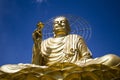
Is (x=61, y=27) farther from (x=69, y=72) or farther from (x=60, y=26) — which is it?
(x=69, y=72)

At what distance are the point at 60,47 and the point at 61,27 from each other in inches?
25.7

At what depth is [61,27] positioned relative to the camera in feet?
31.3

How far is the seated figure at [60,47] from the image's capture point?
8.41m

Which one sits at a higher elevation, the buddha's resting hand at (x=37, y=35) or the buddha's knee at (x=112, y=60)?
the buddha's resting hand at (x=37, y=35)

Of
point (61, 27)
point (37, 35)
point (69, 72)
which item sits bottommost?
point (69, 72)

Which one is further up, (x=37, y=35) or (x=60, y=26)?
(x=60, y=26)

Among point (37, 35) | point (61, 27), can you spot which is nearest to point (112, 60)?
point (37, 35)

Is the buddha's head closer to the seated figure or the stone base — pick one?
the seated figure

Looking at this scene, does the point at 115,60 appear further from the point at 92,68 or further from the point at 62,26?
the point at 62,26

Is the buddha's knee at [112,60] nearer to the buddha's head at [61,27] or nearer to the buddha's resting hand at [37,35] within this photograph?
the buddha's resting hand at [37,35]

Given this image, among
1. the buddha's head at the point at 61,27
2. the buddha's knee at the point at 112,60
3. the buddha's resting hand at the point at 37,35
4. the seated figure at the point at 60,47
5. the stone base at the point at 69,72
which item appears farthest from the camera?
the buddha's head at the point at 61,27

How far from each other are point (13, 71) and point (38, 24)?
1.12 meters

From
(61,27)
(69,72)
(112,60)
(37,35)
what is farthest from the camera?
(61,27)

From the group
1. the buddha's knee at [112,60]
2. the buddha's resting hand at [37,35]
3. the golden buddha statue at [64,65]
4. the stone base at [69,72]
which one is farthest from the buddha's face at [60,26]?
the stone base at [69,72]
